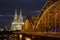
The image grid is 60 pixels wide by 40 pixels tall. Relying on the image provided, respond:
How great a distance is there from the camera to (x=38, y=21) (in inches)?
2219

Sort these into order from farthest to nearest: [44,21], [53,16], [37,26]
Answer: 1. [37,26]
2. [44,21]
3. [53,16]

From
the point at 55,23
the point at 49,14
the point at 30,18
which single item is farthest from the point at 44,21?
the point at 30,18

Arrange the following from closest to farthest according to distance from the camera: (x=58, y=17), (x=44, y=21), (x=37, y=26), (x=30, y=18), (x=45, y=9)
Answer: (x=58, y=17) → (x=45, y=9) → (x=44, y=21) → (x=37, y=26) → (x=30, y=18)

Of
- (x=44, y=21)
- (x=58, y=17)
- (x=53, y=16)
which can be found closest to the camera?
(x=58, y=17)

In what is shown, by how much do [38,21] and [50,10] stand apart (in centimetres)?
955

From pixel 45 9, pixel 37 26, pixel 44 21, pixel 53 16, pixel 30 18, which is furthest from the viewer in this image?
pixel 30 18

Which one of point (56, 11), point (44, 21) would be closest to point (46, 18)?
point (44, 21)

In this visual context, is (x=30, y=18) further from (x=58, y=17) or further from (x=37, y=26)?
(x=58, y=17)

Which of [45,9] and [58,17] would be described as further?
[45,9]

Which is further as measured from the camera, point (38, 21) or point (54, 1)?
Result: point (38, 21)

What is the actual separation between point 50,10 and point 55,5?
454cm

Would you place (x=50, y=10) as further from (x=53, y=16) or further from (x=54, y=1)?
(x=54, y=1)

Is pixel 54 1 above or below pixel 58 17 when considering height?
above

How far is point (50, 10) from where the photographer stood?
47219 millimetres
